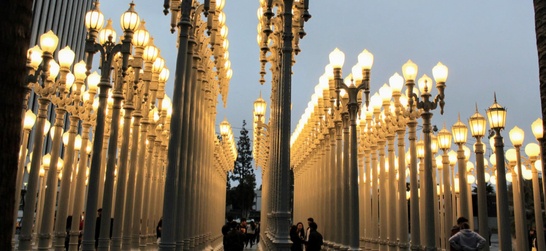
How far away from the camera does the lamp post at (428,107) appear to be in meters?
11.6

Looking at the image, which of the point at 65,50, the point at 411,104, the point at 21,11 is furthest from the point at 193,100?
the point at 21,11

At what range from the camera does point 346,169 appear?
13281 millimetres

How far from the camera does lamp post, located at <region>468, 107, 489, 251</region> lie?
11508 millimetres

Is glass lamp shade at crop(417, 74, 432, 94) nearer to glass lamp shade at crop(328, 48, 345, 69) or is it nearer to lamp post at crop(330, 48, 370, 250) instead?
lamp post at crop(330, 48, 370, 250)

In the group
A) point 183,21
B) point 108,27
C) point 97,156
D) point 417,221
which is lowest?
point 417,221

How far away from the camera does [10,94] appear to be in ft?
12.5

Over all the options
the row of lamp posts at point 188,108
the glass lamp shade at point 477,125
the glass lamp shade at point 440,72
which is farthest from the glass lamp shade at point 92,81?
the glass lamp shade at point 477,125

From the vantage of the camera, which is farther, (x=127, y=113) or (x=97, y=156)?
(x=127, y=113)

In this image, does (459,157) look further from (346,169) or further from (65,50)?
(65,50)

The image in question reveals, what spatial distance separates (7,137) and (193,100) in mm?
7831

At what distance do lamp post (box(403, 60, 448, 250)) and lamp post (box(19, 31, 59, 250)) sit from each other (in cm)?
847

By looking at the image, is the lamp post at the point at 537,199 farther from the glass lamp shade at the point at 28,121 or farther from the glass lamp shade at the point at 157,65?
the glass lamp shade at the point at 28,121

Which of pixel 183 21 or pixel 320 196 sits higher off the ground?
pixel 183 21

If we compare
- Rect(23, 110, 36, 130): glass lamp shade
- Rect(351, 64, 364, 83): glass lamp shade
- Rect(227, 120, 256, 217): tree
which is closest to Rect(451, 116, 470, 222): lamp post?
Rect(351, 64, 364, 83): glass lamp shade
